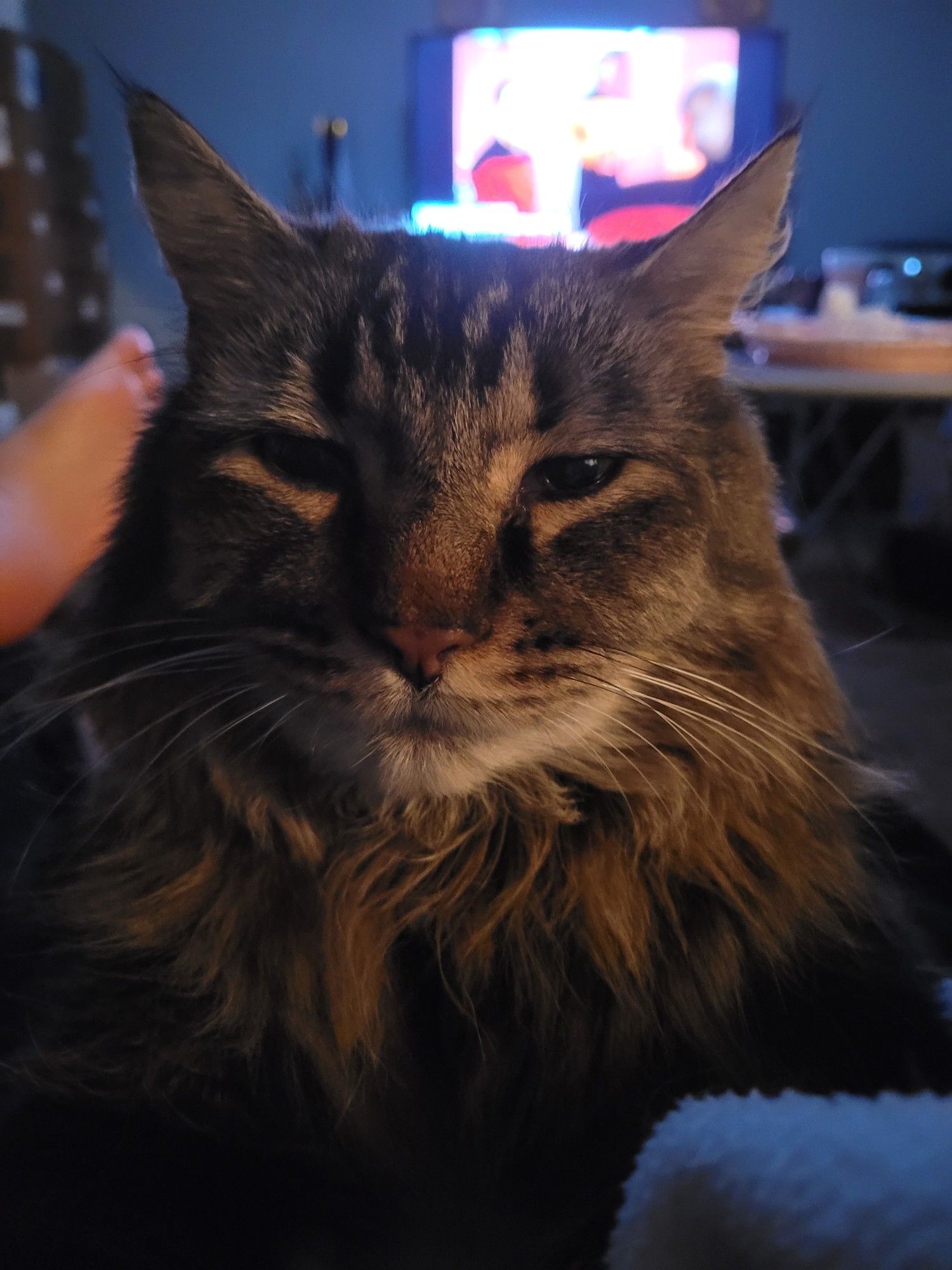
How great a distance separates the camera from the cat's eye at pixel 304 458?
32.3 inches

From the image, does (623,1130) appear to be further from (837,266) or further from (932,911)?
(837,266)

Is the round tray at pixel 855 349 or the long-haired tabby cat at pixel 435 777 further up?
the round tray at pixel 855 349

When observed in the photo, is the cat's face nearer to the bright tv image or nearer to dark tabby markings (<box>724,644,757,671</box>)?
dark tabby markings (<box>724,644,757,671</box>)

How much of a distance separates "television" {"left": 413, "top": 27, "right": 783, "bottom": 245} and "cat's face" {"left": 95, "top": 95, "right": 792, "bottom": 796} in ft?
11.9

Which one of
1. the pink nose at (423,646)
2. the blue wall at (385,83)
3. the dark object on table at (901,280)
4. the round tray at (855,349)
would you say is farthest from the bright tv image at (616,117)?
the pink nose at (423,646)

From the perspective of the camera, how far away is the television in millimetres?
4320

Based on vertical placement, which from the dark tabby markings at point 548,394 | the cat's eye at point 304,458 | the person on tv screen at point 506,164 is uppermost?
the person on tv screen at point 506,164

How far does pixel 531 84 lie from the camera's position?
175 inches

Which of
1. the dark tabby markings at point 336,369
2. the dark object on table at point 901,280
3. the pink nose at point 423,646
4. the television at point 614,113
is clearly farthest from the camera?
the television at point 614,113

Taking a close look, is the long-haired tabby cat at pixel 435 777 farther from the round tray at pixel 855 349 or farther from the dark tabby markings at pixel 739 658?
the round tray at pixel 855 349

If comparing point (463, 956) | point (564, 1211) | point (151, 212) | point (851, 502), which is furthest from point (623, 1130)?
point (851, 502)

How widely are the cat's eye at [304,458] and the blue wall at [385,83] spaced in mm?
4186

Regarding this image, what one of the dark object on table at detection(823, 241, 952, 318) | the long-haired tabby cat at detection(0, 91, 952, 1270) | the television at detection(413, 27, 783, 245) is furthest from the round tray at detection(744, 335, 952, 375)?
the television at detection(413, 27, 783, 245)

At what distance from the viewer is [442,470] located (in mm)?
758
